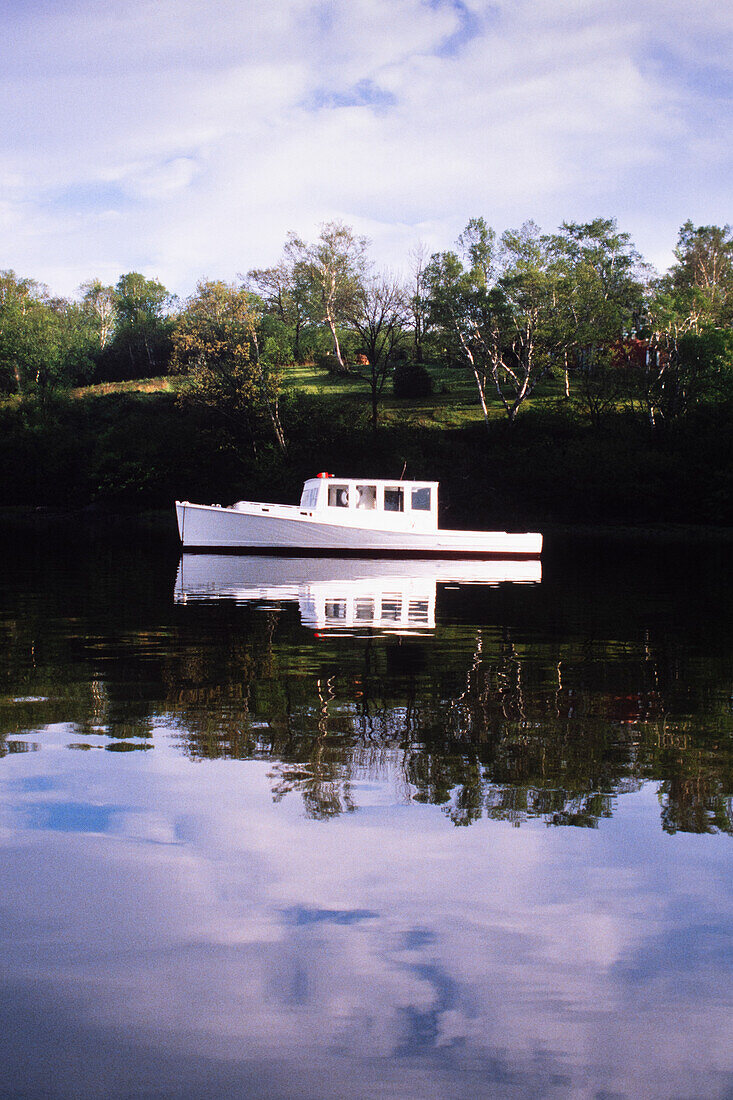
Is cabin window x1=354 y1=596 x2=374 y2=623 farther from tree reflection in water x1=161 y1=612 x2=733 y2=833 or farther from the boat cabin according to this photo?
the boat cabin

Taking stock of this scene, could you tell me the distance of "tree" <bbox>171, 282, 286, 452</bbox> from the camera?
5856cm

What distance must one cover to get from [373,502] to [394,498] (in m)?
0.78

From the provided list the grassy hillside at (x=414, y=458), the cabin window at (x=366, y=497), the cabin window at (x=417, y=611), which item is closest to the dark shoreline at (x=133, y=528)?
the grassy hillside at (x=414, y=458)

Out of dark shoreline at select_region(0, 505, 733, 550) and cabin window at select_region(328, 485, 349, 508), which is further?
dark shoreline at select_region(0, 505, 733, 550)

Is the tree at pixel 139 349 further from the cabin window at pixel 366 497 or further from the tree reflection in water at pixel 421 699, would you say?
the tree reflection in water at pixel 421 699

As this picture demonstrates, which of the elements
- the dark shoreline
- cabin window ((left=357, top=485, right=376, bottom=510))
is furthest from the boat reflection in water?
the dark shoreline

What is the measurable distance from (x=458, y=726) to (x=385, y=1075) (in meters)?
5.41

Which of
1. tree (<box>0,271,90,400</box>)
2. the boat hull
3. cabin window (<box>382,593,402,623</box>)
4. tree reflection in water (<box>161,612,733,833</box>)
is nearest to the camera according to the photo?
tree reflection in water (<box>161,612,733,833</box>)

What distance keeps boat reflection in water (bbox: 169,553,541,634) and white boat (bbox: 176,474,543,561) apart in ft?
1.65

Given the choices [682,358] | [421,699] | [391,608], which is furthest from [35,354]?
[421,699]

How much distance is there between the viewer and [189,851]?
5.58 metres

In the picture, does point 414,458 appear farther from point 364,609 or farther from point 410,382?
point 364,609

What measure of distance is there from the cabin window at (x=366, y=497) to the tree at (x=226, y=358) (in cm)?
2757

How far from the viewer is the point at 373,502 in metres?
33.5
